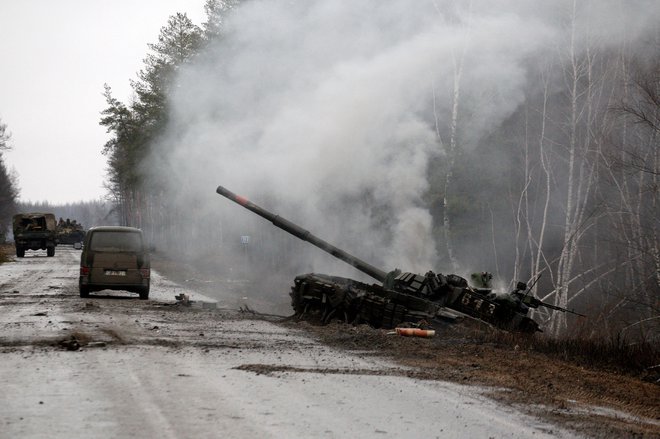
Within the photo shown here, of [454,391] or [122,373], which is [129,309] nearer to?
[122,373]

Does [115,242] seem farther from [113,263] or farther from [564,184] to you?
[564,184]

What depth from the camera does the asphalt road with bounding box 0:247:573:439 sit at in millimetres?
6840

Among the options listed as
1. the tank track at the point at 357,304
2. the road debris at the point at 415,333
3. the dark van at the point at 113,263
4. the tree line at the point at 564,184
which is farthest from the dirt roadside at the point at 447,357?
the tree line at the point at 564,184

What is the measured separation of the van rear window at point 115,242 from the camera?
21.7 metres

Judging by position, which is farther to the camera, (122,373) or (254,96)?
(254,96)

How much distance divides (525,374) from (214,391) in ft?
13.3

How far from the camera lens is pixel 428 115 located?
2842 centimetres

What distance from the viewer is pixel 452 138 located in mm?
28328

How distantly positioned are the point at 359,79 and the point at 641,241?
503 inches

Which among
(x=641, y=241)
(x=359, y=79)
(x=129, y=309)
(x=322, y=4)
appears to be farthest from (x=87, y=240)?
(x=641, y=241)

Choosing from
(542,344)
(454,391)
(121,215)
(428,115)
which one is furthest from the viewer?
(121,215)

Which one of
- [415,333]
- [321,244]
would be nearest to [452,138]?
[321,244]

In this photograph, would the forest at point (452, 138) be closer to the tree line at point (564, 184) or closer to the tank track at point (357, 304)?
the tree line at point (564, 184)

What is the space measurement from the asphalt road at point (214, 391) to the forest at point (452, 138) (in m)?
8.85
